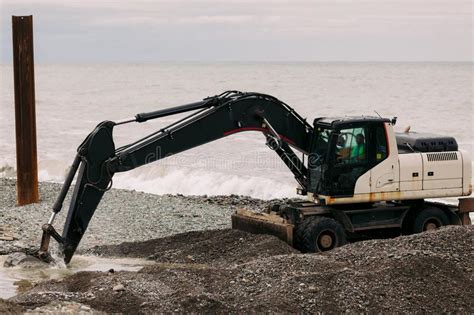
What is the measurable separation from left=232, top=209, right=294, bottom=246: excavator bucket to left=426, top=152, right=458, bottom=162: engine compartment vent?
8.91ft

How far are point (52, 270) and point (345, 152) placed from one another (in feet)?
16.6

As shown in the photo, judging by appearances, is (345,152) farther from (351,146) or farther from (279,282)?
(279,282)

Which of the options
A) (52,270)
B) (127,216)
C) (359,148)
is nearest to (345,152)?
(359,148)

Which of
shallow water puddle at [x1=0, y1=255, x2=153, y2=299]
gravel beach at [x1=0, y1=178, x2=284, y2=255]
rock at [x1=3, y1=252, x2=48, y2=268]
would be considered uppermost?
gravel beach at [x1=0, y1=178, x2=284, y2=255]

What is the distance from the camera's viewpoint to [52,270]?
43.9 ft

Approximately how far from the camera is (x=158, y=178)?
2714 centimetres

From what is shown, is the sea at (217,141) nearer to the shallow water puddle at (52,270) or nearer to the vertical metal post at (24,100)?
the vertical metal post at (24,100)

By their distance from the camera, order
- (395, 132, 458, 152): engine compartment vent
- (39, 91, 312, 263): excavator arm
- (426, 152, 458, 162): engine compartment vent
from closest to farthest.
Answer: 1. (39, 91, 312, 263): excavator arm
2. (426, 152, 458, 162): engine compartment vent
3. (395, 132, 458, 152): engine compartment vent

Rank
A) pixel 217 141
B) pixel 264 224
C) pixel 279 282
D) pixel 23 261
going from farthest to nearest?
pixel 217 141 < pixel 264 224 < pixel 23 261 < pixel 279 282

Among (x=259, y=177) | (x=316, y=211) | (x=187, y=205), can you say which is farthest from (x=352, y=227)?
(x=259, y=177)

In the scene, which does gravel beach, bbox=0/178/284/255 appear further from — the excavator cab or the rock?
the excavator cab

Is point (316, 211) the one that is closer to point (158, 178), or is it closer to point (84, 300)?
point (84, 300)

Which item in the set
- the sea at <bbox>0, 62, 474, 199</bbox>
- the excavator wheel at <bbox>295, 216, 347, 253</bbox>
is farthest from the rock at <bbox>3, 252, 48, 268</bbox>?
the sea at <bbox>0, 62, 474, 199</bbox>

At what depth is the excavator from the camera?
43.4ft
